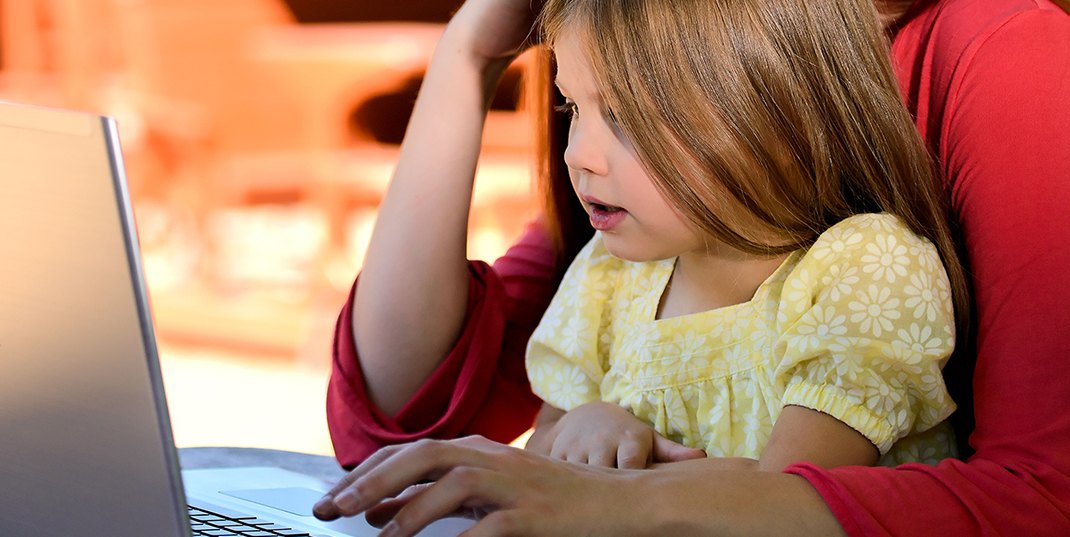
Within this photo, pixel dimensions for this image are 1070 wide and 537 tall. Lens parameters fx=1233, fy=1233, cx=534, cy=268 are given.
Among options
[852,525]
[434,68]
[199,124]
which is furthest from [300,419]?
[852,525]

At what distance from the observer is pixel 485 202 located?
352cm

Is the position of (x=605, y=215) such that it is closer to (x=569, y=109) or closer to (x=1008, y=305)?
(x=569, y=109)

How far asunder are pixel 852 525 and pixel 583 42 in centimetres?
39

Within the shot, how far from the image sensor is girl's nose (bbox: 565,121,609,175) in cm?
87

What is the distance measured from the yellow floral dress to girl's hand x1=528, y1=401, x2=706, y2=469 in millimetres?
42

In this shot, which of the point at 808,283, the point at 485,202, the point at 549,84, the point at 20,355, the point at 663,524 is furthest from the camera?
the point at 485,202

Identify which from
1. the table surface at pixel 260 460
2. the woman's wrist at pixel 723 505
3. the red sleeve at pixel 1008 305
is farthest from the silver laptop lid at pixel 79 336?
the table surface at pixel 260 460

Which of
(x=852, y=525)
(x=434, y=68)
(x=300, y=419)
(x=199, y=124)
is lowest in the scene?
(x=300, y=419)

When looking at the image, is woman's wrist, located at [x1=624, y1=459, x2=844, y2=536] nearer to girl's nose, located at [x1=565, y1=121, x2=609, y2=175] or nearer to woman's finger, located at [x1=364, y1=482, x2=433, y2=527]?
woman's finger, located at [x1=364, y1=482, x2=433, y2=527]

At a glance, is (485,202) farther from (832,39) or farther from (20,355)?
(20,355)

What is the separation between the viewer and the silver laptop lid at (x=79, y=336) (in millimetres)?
498

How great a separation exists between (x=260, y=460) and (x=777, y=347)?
0.51 metres

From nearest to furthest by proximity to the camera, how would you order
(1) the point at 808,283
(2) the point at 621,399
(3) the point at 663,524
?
1. (3) the point at 663,524
2. (1) the point at 808,283
3. (2) the point at 621,399

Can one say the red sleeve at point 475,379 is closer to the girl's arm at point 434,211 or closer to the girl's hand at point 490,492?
the girl's arm at point 434,211
